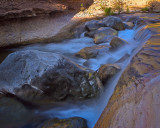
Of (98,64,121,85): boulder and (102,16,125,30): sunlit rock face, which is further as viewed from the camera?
(102,16,125,30): sunlit rock face

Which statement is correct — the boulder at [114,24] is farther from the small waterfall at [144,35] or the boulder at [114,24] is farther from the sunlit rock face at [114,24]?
the small waterfall at [144,35]

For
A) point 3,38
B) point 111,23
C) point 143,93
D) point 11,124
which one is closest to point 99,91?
point 143,93

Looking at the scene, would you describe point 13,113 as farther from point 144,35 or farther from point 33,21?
point 33,21

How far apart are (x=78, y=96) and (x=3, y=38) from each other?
3.82 m

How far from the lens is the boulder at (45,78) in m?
2.05

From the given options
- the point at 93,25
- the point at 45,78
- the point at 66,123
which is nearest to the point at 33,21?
the point at 93,25

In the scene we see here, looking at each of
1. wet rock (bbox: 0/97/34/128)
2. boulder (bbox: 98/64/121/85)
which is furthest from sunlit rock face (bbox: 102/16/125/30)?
wet rock (bbox: 0/97/34/128)

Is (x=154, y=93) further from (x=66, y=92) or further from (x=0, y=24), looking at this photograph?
(x=0, y=24)

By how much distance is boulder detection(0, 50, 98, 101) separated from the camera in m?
2.05

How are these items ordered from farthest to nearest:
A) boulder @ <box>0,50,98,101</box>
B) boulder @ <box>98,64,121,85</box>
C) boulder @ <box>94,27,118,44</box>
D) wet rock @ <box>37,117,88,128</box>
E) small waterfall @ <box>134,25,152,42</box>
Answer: boulder @ <box>94,27,118,44</box>, small waterfall @ <box>134,25,152,42</box>, boulder @ <box>98,64,121,85</box>, boulder @ <box>0,50,98,101</box>, wet rock @ <box>37,117,88,128</box>

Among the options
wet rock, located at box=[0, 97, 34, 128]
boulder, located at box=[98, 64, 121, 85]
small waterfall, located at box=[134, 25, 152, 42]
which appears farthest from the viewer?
small waterfall, located at box=[134, 25, 152, 42]

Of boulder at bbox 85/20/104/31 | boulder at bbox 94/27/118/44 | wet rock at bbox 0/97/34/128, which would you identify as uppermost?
boulder at bbox 85/20/104/31

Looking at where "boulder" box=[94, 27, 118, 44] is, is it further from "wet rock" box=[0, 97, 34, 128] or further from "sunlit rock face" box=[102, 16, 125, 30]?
"wet rock" box=[0, 97, 34, 128]

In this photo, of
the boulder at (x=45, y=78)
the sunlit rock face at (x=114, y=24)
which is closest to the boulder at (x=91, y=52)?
the boulder at (x=45, y=78)
